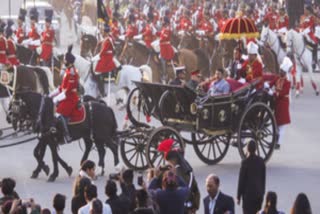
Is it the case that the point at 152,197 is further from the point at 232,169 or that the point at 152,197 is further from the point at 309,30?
the point at 309,30

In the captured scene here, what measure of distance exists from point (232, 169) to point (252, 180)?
4.66 m

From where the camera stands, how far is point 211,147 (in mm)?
20609

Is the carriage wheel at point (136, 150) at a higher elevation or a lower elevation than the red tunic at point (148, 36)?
lower

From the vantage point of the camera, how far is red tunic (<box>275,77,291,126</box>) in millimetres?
20766

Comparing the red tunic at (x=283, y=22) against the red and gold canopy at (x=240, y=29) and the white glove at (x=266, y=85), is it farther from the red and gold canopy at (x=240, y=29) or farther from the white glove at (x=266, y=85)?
the white glove at (x=266, y=85)

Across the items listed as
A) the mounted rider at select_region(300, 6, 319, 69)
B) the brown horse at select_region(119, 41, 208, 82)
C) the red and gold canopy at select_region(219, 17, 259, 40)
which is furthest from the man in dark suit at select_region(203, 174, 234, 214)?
the mounted rider at select_region(300, 6, 319, 69)

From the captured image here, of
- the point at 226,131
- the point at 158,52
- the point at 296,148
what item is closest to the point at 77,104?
the point at 226,131

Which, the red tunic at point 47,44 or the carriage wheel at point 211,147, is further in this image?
the red tunic at point 47,44

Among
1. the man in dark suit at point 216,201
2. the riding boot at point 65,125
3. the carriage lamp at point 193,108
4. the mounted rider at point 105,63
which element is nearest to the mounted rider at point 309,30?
the mounted rider at point 105,63

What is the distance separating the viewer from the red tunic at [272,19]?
3431cm

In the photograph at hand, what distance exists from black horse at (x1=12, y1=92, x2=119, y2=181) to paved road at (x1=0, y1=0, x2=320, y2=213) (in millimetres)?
337

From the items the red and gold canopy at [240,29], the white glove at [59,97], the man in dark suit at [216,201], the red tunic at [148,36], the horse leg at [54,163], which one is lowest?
the horse leg at [54,163]

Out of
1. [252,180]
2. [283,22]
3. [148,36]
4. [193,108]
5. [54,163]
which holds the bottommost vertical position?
[54,163]

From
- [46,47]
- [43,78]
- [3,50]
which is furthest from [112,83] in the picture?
[46,47]
